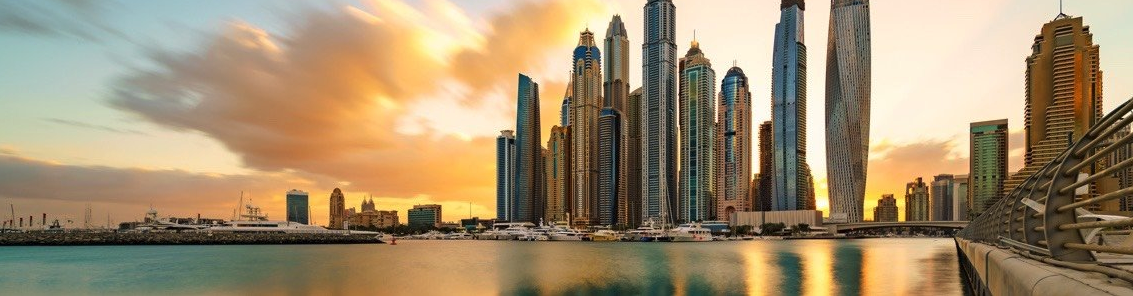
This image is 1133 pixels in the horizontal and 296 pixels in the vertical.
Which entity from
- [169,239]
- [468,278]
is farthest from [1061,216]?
[169,239]

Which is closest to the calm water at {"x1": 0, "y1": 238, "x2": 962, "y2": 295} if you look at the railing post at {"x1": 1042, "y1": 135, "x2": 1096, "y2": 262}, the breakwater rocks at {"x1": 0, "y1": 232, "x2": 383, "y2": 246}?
the railing post at {"x1": 1042, "y1": 135, "x2": 1096, "y2": 262}

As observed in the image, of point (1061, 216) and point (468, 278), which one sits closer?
point (1061, 216)

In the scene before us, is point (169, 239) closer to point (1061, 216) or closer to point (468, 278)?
point (468, 278)

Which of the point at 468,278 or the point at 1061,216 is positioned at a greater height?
the point at 1061,216

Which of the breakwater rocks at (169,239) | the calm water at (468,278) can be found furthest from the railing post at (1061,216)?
the breakwater rocks at (169,239)

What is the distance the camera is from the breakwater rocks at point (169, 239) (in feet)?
516

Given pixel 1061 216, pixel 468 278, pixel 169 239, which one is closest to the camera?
pixel 1061 216

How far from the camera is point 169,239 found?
161 meters

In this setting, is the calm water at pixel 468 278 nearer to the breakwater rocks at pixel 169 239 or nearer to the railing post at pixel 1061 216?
the railing post at pixel 1061 216

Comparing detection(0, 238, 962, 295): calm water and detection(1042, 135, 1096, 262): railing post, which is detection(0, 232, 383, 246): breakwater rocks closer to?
detection(0, 238, 962, 295): calm water

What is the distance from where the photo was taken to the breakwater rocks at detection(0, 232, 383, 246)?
157250mm

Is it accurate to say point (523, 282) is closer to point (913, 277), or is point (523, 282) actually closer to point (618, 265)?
point (618, 265)

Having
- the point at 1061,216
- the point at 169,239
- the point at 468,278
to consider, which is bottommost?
the point at 169,239

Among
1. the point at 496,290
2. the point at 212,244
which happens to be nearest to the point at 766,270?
the point at 496,290
